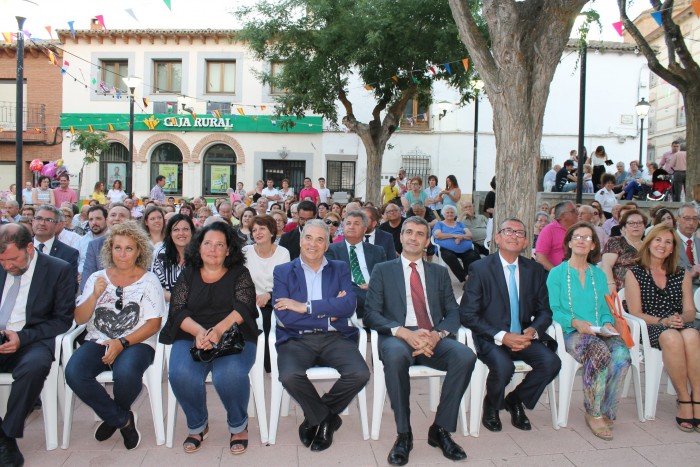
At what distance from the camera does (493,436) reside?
3.86 metres

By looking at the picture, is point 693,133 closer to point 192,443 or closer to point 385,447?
point 385,447

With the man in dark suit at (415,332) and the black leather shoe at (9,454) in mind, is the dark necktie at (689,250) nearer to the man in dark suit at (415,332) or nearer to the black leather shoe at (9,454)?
the man in dark suit at (415,332)

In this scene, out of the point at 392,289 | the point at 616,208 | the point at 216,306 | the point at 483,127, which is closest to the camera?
the point at 216,306

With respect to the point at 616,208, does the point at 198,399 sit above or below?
below

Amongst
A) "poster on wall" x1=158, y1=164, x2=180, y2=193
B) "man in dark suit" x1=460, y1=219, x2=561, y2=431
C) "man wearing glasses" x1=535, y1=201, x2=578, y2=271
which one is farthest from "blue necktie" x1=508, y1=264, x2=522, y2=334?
"poster on wall" x1=158, y1=164, x2=180, y2=193

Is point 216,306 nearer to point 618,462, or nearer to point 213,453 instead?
point 213,453

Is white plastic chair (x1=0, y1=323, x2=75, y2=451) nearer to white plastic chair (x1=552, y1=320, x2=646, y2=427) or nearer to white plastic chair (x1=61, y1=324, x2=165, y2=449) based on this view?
white plastic chair (x1=61, y1=324, x2=165, y2=449)

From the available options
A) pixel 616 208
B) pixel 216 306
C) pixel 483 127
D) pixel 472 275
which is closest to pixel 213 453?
pixel 216 306

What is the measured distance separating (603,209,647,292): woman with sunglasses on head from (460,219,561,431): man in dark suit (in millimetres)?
1266

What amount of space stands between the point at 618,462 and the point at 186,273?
300 cm

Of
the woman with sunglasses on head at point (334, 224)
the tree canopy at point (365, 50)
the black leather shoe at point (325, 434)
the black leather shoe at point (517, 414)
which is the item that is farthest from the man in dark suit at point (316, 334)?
the tree canopy at point (365, 50)

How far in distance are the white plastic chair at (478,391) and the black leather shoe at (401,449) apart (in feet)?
1.69

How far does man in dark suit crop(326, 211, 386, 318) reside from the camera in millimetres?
5215

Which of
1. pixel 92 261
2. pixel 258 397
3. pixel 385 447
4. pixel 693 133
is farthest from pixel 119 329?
pixel 693 133
